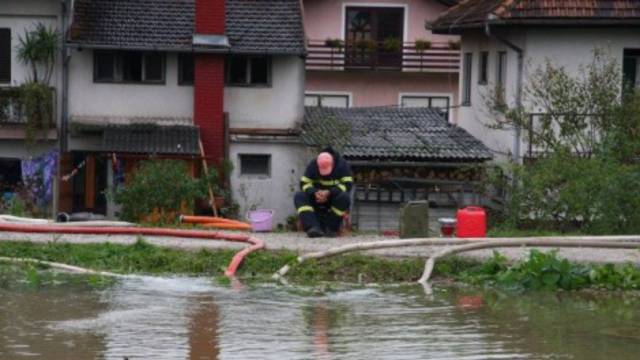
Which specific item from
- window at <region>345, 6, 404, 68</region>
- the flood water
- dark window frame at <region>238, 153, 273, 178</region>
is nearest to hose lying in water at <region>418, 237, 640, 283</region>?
the flood water

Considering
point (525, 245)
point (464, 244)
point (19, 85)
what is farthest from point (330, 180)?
point (19, 85)

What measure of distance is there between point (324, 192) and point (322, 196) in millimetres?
66

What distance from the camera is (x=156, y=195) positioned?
28750 millimetres

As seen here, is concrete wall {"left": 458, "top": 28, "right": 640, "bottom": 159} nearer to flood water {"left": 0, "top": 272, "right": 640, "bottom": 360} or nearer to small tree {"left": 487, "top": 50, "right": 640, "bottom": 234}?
small tree {"left": 487, "top": 50, "right": 640, "bottom": 234}

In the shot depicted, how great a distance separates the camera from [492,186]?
96.6 ft

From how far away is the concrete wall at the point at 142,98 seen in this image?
33812mm

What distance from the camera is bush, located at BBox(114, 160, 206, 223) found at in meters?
28.6

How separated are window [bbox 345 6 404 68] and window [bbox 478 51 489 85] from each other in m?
9.20

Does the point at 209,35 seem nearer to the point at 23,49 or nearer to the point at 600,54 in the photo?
the point at 23,49

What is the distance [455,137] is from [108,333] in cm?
2216

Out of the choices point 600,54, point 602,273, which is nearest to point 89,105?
point 600,54

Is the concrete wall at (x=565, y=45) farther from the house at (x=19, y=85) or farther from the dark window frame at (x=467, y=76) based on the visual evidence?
the house at (x=19, y=85)

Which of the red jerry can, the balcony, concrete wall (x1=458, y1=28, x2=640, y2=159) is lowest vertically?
the red jerry can

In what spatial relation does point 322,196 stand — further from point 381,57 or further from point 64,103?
point 381,57
